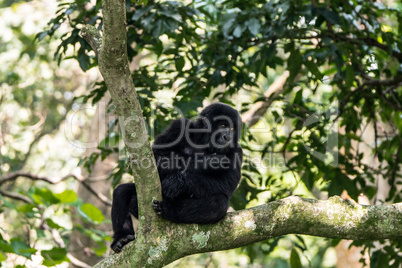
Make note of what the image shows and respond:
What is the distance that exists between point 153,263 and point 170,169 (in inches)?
44.6

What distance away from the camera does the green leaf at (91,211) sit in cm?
628

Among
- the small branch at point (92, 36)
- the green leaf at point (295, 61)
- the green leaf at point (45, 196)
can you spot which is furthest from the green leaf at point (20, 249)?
the green leaf at point (295, 61)

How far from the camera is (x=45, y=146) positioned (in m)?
16.1

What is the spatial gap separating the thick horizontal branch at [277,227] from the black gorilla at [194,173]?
0.13m

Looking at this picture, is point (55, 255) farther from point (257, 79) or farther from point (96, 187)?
point (96, 187)

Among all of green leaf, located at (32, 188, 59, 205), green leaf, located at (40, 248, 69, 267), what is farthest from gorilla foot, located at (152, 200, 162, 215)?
green leaf, located at (32, 188, 59, 205)

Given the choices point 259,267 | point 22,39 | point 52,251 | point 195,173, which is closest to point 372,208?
point 195,173

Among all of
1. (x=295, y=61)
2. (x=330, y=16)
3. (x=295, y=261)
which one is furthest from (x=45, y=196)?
(x=330, y=16)

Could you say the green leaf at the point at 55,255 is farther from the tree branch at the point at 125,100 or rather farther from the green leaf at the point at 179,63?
the green leaf at the point at 179,63

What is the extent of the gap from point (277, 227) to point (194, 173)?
1.08 meters

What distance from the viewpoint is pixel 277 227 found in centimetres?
397

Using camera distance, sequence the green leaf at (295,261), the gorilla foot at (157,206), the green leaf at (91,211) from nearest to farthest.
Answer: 1. the gorilla foot at (157,206)
2. the green leaf at (295,261)
3. the green leaf at (91,211)

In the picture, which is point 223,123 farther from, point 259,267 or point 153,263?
point 259,267

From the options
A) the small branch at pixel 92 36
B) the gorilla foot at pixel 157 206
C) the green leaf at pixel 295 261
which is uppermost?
the small branch at pixel 92 36
